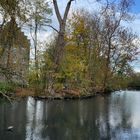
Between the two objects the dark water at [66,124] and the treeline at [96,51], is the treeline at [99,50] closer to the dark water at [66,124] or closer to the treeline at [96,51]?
the treeline at [96,51]

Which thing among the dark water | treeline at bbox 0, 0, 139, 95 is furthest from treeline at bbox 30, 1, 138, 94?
the dark water

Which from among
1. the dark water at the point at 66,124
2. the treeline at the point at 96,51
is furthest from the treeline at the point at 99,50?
the dark water at the point at 66,124

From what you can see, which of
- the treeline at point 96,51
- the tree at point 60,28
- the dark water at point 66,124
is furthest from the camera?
the treeline at point 96,51

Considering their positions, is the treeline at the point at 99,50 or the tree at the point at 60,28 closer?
the tree at the point at 60,28

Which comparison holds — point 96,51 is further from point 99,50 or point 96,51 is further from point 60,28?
point 60,28

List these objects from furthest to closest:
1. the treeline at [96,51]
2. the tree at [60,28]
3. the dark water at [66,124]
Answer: the treeline at [96,51]
the tree at [60,28]
the dark water at [66,124]

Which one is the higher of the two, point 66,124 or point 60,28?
point 60,28

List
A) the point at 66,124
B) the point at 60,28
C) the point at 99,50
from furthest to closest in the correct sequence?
the point at 99,50
the point at 60,28
the point at 66,124

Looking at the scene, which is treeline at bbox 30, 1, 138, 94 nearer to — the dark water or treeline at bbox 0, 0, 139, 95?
treeline at bbox 0, 0, 139, 95

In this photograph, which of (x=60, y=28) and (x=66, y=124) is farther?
(x=60, y=28)

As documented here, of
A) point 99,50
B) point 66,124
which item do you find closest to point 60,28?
point 66,124

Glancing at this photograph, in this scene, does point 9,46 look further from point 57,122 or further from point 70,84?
point 70,84

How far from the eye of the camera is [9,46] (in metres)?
14.7

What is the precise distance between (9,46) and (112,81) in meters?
45.4
